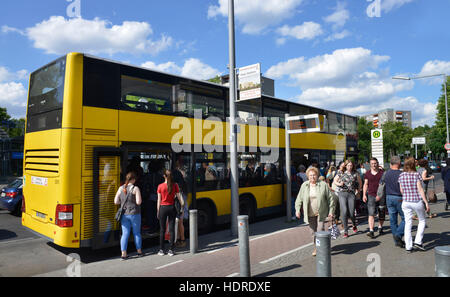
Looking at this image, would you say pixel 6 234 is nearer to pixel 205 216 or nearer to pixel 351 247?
pixel 205 216

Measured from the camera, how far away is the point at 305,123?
32.3 feet

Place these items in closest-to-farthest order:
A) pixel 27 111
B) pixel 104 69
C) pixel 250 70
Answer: pixel 104 69, pixel 27 111, pixel 250 70

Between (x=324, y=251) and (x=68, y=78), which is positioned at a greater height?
(x=68, y=78)

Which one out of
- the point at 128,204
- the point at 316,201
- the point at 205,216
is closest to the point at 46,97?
the point at 128,204

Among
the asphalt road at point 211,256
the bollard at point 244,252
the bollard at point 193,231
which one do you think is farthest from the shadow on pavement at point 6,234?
the bollard at point 244,252

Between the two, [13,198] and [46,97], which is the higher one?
[46,97]

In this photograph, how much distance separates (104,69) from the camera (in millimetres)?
6625

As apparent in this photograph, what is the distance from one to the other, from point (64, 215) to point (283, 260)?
4.13 metres

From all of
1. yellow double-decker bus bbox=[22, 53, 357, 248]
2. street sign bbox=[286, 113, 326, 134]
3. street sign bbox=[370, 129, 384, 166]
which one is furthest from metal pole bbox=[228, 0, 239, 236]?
street sign bbox=[370, 129, 384, 166]

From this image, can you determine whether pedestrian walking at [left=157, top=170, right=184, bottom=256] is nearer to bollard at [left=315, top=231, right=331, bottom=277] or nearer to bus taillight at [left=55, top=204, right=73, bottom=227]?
→ bus taillight at [left=55, top=204, right=73, bottom=227]

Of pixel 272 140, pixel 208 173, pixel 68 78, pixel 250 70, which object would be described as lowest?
pixel 208 173
